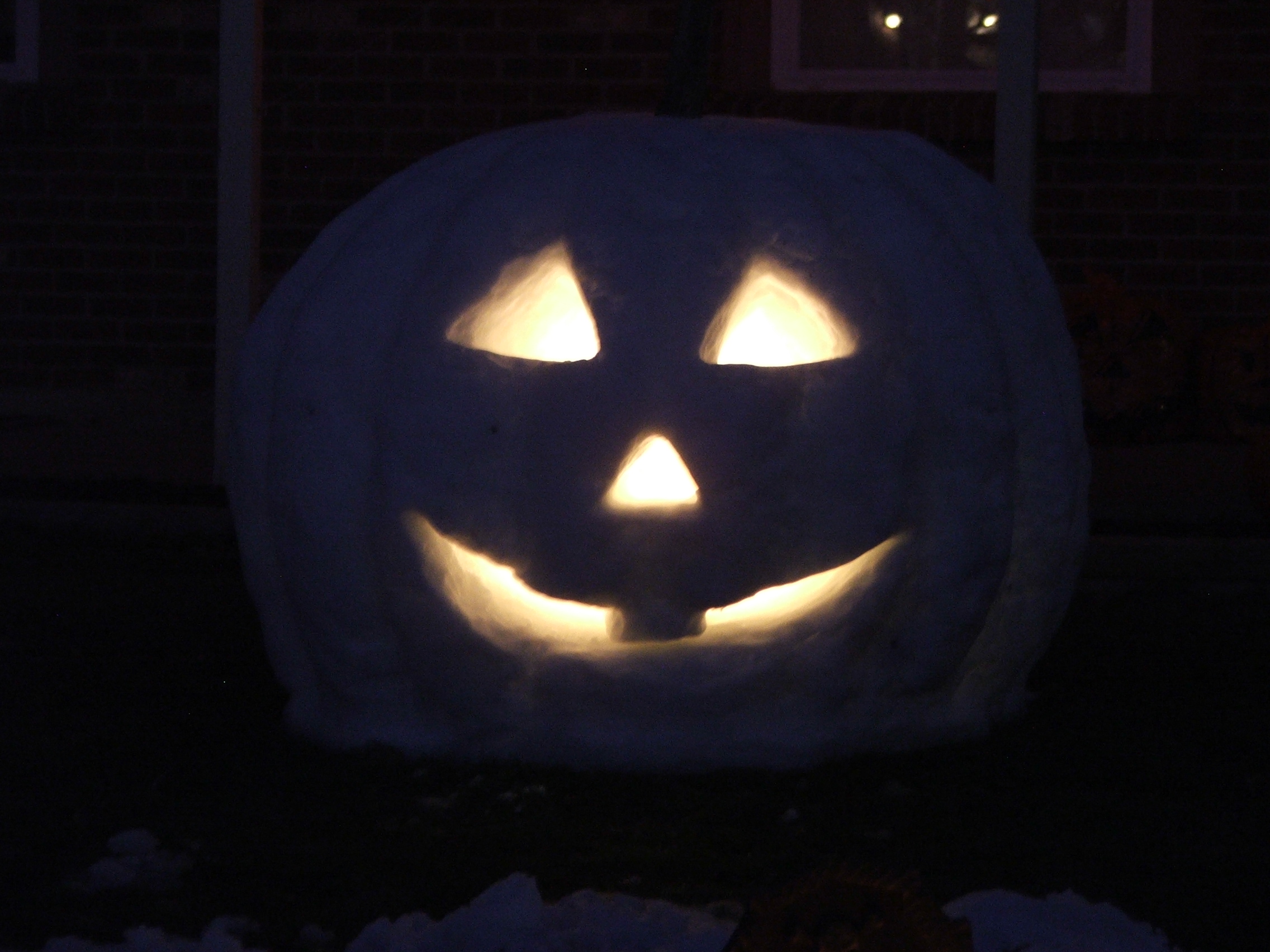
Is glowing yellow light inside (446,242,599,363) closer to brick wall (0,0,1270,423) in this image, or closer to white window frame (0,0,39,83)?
brick wall (0,0,1270,423)

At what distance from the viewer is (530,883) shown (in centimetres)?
237

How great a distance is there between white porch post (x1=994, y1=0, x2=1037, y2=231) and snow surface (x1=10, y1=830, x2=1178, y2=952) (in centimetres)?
341

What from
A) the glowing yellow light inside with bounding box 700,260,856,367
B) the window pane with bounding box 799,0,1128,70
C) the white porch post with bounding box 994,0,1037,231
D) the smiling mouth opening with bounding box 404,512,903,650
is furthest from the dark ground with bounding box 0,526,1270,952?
the window pane with bounding box 799,0,1128,70

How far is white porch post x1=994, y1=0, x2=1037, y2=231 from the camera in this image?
5.50 metres

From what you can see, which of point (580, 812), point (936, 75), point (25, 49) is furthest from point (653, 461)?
point (25, 49)

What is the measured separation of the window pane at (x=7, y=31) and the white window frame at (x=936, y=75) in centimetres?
342

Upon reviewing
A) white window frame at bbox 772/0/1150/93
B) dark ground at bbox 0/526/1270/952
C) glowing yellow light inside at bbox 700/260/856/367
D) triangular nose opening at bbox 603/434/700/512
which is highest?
white window frame at bbox 772/0/1150/93

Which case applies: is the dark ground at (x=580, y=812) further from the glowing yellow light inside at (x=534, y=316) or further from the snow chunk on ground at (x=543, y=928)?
the glowing yellow light inside at (x=534, y=316)

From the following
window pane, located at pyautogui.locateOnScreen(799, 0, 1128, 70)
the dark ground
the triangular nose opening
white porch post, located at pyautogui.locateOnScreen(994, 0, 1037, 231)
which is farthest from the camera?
window pane, located at pyautogui.locateOnScreen(799, 0, 1128, 70)

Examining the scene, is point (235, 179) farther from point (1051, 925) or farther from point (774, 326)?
point (1051, 925)

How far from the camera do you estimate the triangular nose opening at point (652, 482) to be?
307cm

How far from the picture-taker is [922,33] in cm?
819

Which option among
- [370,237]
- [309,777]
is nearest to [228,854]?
[309,777]

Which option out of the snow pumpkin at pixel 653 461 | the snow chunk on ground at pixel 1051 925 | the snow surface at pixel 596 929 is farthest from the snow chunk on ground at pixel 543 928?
the snow pumpkin at pixel 653 461
